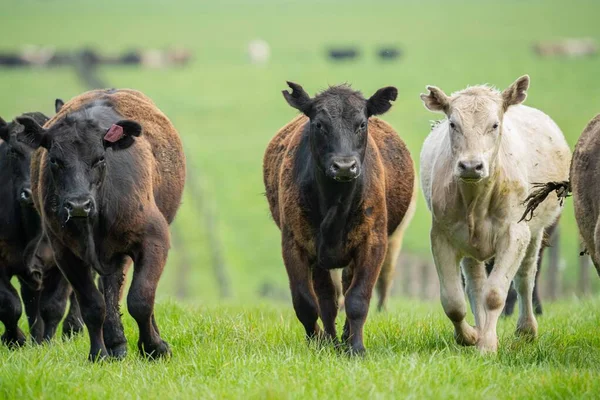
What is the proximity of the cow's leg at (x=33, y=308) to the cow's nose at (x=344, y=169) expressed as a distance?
3.96 metres

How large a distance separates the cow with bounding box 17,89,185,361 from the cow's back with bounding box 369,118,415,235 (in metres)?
2.23

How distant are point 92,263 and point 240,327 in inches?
65.7

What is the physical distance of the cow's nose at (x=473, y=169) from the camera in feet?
26.4

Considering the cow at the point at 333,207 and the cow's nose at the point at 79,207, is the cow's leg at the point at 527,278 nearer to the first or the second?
the cow at the point at 333,207

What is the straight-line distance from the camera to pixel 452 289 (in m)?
8.80

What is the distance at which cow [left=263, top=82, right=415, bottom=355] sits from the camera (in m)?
8.45

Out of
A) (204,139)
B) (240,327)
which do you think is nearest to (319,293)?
(240,327)

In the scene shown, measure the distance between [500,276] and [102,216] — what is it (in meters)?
3.46

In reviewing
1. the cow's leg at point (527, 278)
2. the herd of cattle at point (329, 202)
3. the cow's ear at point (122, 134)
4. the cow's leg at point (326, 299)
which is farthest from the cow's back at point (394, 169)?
the cow's ear at point (122, 134)

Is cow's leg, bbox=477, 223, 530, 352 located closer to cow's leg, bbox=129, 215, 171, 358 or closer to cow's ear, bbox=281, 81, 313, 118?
cow's ear, bbox=281, 81, 313, 118

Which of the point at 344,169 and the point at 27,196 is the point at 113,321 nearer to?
the point at 27,196

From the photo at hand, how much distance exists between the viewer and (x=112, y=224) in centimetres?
841

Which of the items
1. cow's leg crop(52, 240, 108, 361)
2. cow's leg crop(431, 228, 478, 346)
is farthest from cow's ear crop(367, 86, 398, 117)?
cow's leg crop(52, 240, 108, 361)

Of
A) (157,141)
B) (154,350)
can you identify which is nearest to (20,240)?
(157,141)
